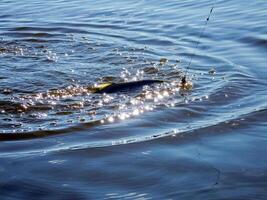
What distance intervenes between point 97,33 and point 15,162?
6024 millimetres

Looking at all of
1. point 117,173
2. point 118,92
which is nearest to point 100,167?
point 117,173

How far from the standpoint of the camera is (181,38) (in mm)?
9969

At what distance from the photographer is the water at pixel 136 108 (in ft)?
14.8

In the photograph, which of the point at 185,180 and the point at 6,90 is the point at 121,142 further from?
the point at 6,90

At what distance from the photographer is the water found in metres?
4.51

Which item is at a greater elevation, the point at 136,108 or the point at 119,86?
the point at 119,86

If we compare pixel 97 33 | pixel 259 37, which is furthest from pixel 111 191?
pixel 97 33

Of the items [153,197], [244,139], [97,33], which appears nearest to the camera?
[153,197]

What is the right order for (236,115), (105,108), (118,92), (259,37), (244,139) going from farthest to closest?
(259,37)
(118,92)
(105,108)
(236,115)
(244,139)

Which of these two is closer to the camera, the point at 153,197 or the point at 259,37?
the point at 153,197

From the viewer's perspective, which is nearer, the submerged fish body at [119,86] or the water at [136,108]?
the water at [136,108]

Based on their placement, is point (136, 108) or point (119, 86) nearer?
point (136, 108)

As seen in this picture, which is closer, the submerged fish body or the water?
the water

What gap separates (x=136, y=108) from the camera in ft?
21.4
